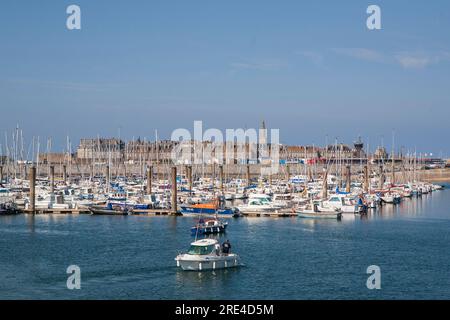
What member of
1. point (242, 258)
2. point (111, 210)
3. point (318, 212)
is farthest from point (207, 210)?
point (242, 258)

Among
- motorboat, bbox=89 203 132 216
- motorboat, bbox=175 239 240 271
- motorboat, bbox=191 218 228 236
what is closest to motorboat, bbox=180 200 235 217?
motorboat, bbox=89 203 132 216

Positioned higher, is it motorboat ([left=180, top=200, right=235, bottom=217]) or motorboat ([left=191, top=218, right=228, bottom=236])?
motorboat ([left=180, top=200, right=235, bottom=217])

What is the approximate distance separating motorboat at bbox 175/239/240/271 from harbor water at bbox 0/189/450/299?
337 millimetres

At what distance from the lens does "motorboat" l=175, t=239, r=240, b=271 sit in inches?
1085

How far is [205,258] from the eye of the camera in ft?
90.6

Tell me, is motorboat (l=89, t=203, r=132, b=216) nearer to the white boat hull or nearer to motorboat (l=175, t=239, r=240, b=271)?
motorboat (l=175, t=239, r=240, b=271)

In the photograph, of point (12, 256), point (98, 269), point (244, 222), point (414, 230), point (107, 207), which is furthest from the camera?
point (107, 207)

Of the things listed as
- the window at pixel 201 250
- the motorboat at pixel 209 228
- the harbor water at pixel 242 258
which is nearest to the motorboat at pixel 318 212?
the harbor water at pixel 242 258

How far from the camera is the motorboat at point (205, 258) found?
90.4 ft
